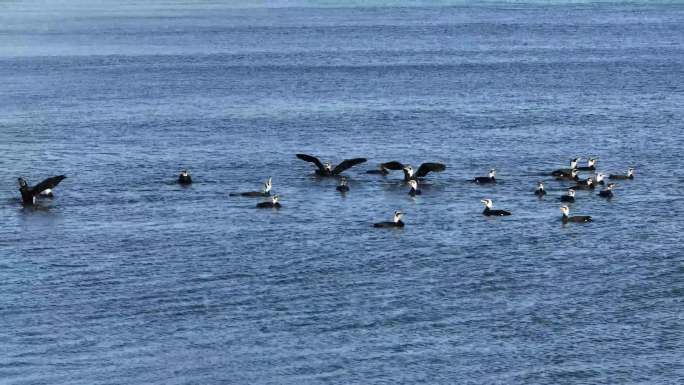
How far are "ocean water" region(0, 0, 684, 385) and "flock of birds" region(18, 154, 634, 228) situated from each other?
0.63 m

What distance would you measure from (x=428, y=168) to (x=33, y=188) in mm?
17957

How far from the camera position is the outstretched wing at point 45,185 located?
62.7 metres

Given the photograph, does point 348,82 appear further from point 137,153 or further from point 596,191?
point 596,191

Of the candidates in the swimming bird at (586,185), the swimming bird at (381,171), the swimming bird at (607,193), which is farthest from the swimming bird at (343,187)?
the swimming bird at (607,193)

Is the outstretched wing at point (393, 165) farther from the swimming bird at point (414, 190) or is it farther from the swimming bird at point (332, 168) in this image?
the swimming bird at point (414, 190)

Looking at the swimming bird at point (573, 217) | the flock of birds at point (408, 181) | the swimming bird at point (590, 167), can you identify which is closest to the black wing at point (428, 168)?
the flock of birds at point (408, 181)

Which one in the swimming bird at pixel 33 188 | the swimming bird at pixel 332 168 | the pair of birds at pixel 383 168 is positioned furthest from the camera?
the swimming bird at pixel 332 168

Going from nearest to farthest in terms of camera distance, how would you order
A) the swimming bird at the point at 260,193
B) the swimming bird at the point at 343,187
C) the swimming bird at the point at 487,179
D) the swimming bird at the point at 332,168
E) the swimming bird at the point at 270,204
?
1. the swimming bird at the point at 270,204
2. the swimming bird at the point at 260,193
3. the swimming bird at the point at 343,187
4. the swimming bird at the point at 487,179
5. the swimming bird at the point at 332,168

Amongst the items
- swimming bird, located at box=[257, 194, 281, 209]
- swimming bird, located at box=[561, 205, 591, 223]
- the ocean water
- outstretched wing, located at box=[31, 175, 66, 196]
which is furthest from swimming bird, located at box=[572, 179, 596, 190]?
outstretched wing, located at box=[31, 175, 66, 196]

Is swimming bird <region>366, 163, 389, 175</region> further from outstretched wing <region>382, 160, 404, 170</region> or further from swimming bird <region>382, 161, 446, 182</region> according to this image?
swimming bird <region>382, 161, 446, 182</region>

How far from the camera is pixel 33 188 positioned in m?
62.7

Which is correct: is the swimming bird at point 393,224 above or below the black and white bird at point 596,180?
below

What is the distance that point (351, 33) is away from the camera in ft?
579

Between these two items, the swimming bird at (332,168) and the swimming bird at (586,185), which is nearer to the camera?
the swimming bird at (586,185)
